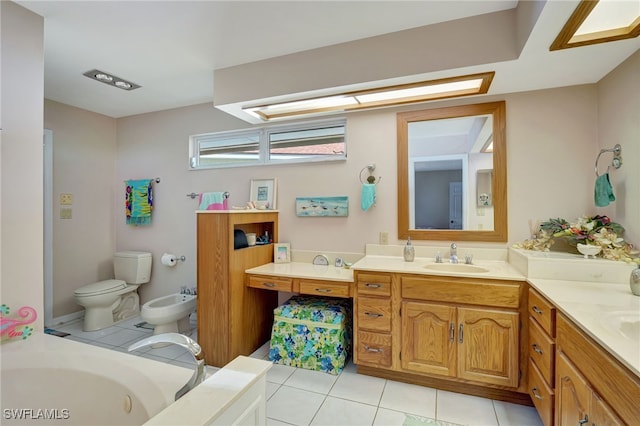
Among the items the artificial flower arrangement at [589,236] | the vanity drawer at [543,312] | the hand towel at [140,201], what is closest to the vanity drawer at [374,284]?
the vanity drawer at [543,312]

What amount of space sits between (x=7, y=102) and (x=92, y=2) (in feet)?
2.53

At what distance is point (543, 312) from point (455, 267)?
2.35 feet

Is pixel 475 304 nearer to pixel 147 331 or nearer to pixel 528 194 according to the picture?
pixel 528 194

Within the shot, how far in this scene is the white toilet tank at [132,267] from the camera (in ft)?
11.2

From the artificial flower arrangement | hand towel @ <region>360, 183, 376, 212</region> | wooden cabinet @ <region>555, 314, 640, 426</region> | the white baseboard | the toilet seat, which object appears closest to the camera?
wooden cabinet @ <region>555, 314, 640, 426</region>

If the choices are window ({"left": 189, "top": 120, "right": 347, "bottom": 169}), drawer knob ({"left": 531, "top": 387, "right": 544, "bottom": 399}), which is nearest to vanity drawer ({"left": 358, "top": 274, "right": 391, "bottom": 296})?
drawer knob ({"left": 531, "top": 387, "right": 544, "bottom": 399})

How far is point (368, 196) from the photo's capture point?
2596 mm

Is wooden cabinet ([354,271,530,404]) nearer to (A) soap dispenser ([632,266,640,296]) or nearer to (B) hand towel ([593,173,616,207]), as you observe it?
(A) soap dispenser ([632,266,640,296])

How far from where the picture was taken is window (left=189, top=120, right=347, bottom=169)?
284 centimetres

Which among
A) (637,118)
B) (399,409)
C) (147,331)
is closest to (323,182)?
(399,409)

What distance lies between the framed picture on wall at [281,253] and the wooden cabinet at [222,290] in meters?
0.37

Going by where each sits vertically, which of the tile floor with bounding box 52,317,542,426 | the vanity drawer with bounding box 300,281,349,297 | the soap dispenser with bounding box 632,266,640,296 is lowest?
the tile floor with bounding box 52,317,542,426

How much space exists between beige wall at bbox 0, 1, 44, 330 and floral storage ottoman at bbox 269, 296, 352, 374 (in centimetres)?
161

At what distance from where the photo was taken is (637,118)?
168 cm
